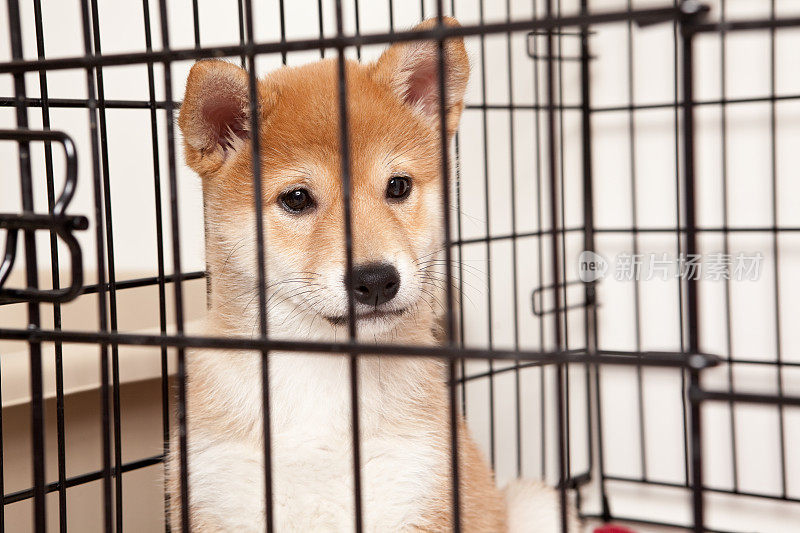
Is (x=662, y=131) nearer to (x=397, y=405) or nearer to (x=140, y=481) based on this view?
(x=397, y=405)

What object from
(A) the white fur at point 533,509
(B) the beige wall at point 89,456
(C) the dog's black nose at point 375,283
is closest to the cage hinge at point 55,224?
(C) the dog's black nose at point 375,283

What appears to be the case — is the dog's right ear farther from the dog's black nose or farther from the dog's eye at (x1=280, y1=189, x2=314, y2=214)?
the dog's black nose

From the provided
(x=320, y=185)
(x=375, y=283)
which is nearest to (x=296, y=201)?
(x=320, y=185)

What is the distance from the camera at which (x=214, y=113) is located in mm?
1458

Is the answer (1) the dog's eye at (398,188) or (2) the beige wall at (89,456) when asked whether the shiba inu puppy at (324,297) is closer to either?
(1) the dog's eye at (398,188)

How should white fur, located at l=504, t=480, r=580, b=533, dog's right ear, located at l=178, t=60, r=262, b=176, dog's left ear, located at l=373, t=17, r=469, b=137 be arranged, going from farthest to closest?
white fur, located at l=504, t=480, r=580, b=533 < dog's left ear, located at l=373, t=17, r=469, b=137 < dog's right ear, located at l=178, t=60, r=262, b=176

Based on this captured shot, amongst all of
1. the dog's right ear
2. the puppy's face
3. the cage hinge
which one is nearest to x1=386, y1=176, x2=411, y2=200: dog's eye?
the puppy's face

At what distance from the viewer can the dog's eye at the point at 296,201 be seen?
5.09ft

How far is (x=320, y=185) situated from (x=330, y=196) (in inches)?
1.1

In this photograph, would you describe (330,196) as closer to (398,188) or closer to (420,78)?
(398,188)

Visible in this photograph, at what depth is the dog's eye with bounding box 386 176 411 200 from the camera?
1605mm

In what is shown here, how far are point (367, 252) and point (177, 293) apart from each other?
0.40 m

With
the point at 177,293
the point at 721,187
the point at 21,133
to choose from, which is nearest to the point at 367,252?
the point at 177,293

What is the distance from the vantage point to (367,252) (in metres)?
1.37
